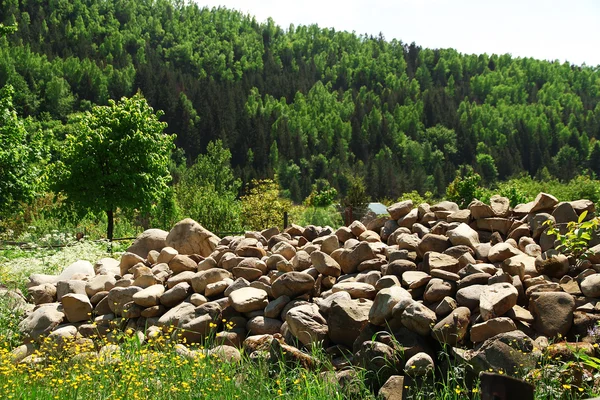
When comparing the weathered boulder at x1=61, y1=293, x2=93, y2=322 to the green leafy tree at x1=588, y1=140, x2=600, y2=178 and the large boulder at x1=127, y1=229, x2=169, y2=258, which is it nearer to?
the large boulder at x1=127, y1=229, x2=169, y2=258

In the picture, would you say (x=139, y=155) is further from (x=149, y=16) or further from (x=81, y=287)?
(x=149, y=16)

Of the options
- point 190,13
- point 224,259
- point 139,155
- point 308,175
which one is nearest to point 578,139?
point 308,175

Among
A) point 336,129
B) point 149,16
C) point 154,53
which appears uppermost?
point 149,16

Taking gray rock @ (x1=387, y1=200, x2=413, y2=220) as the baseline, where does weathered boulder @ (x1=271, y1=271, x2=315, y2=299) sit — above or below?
below

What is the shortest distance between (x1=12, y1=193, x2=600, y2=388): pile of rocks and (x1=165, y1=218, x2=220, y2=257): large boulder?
0.02 meters

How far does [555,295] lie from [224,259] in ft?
15.0

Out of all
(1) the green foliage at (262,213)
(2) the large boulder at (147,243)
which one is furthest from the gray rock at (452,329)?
(1) the green foliage at (262,213)

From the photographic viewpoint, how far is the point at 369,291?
6863mm

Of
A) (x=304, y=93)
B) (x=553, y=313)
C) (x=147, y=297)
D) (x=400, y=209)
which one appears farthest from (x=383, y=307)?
(x=304, y=93)

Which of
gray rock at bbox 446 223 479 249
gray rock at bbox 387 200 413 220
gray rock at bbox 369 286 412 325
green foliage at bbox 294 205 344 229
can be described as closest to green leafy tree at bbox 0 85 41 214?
green foliage at bbox 294 205 344 229

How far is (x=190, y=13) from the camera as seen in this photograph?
18250 cm

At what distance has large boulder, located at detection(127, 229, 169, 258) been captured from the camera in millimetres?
10656

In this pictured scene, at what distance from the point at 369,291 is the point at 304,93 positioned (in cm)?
14619

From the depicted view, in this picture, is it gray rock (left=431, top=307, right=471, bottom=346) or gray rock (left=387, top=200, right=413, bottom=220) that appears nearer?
gray rock (left=431, top=307, right=471, bottom=346)
